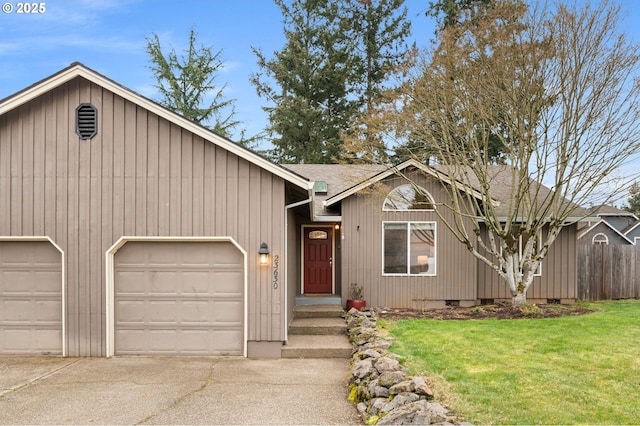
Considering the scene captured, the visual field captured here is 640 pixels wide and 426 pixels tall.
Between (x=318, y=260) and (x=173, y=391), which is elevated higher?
(x=318, y=260)

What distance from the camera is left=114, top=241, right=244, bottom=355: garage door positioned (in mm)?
7613

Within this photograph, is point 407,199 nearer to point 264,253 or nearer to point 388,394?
point 264,253

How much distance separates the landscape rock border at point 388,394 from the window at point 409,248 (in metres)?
4.95

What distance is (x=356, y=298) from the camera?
11375mm

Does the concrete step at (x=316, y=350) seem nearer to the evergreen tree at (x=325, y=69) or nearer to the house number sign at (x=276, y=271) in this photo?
the house number sign at (x=276, y=271)

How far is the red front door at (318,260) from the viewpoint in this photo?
1266 centimetres

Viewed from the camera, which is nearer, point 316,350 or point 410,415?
point 410,415

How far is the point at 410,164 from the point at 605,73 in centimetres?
480

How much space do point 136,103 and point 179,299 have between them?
342 centimetres

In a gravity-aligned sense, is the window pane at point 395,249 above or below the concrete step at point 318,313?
above

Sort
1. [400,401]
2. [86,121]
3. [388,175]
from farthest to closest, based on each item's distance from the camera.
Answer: [388,175]
[86,121]
[400,401]

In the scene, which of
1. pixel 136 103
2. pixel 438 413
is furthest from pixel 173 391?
pixel 136 103

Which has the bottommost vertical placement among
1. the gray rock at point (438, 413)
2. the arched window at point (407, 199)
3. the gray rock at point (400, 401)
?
the gray rock at point (400, 401)

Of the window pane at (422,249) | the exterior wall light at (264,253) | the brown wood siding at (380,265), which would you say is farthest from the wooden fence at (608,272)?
the exterior wall light at (264,253)
